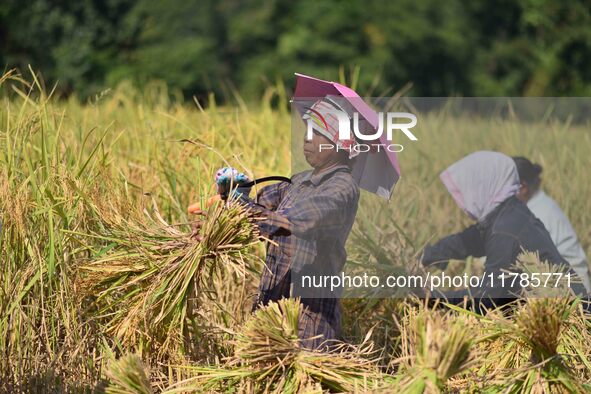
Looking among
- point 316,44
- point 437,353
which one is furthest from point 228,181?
point 316,44

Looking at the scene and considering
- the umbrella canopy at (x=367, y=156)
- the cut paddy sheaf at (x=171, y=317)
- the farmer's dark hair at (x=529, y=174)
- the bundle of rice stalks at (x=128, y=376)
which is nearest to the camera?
the bundle of rice stalks at (x=128, y=376)

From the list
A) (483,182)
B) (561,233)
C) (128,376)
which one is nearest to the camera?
(128,376)

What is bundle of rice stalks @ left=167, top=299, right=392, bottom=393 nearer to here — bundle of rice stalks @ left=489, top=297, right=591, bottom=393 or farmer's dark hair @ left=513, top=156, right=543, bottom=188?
bundle of rice stalks @ left=489, top=297, right=591, bottom=393

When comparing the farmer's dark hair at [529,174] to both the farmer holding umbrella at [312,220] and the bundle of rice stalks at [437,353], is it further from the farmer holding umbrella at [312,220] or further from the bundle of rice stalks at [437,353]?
the bundle of rice stalks at [437,353]

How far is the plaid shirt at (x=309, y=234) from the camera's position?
10.9 ft

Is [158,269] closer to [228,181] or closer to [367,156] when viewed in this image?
[228,181]

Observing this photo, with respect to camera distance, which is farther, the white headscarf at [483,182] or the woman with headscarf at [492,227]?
the white headscarf at [483,182]

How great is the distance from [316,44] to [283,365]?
62.3 feet

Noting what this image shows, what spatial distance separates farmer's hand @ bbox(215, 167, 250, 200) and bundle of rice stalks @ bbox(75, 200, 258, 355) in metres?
0.09

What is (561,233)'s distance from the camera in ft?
16.4

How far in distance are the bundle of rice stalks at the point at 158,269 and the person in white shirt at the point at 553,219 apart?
1.97 meters

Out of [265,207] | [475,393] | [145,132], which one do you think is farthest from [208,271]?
[145,132]

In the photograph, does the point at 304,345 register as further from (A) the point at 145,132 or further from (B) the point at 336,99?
(A) the point at 145,132

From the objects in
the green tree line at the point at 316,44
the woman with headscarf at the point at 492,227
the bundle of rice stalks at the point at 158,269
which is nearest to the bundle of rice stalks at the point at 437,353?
the bundle of rice stalks at the point at 158,269
